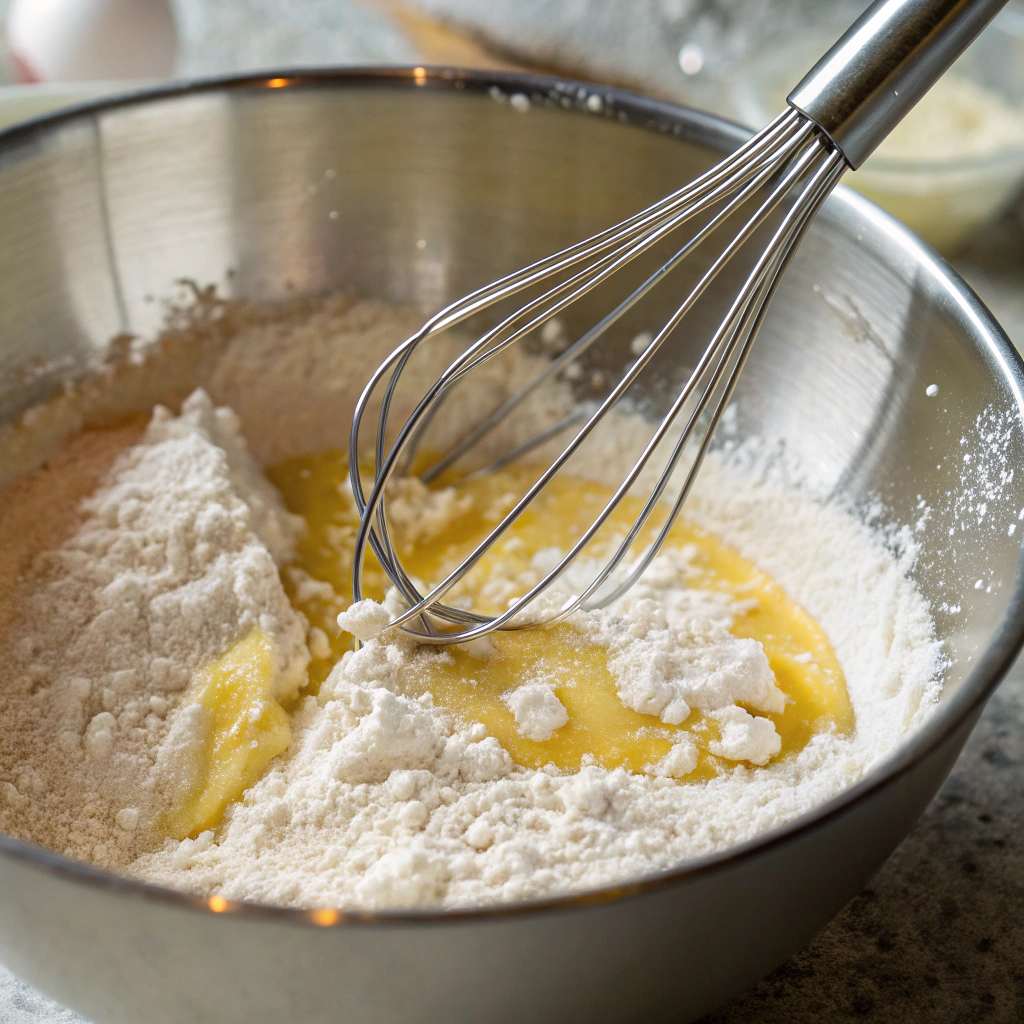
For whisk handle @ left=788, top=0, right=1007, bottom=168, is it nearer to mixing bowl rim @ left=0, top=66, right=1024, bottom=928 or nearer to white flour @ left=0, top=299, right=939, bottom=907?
mixing bowl rim @ left=0, top=66, right=1024, bottom=928

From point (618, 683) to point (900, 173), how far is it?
0.70 m

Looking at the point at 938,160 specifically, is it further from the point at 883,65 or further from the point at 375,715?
the point at 375,715

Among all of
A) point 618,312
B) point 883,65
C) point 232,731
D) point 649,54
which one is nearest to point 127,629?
point 232,731

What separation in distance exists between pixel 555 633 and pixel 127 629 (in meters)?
0.28

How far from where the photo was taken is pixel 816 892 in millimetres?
464

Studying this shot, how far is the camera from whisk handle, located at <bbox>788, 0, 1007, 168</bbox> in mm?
586

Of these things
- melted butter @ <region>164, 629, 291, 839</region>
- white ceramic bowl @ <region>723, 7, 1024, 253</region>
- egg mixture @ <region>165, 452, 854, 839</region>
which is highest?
white ceramic bowl @ <region>723, 7, 1024, 253</region>

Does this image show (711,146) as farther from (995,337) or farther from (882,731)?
(882,731)

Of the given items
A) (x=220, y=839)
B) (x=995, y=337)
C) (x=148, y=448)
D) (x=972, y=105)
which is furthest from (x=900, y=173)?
(x=220, y=839)

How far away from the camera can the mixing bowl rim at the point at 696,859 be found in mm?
381

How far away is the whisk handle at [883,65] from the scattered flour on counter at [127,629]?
461 millimetres

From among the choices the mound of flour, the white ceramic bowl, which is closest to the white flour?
the mound of flour

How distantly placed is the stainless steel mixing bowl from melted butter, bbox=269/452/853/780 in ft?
0.34

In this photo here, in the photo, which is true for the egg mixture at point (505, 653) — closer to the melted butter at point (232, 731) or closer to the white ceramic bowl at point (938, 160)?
the melted butter at point (232, 731)
